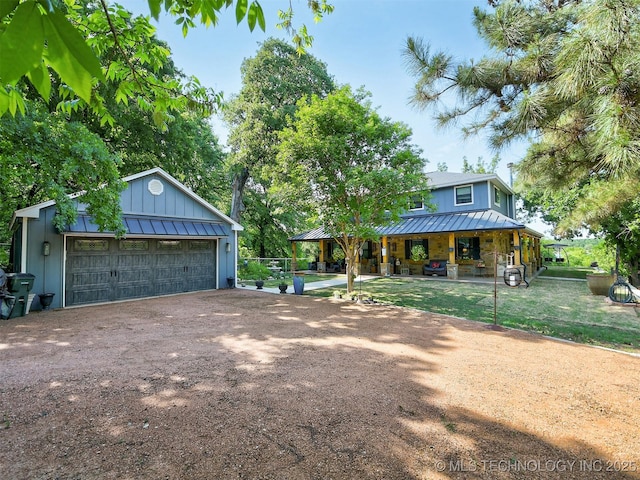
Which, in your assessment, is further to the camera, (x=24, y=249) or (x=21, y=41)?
(x=24, y=249)

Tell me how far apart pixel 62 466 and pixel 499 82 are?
6.18 meters

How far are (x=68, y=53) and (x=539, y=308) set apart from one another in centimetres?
1038

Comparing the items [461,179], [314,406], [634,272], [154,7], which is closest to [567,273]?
[634,272]

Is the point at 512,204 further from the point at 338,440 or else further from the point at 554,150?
the point at 338,440

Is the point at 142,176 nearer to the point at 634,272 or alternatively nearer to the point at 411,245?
the point at 411,245

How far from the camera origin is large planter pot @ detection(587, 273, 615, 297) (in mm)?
10023

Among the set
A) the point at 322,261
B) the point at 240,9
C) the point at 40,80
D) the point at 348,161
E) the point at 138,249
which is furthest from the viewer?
the point at 322,261

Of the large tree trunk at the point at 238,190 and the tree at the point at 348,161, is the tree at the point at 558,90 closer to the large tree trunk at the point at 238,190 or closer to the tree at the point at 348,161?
the tree at the point at 348,161

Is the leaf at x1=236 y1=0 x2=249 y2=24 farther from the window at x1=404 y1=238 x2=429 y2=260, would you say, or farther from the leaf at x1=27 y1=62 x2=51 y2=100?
the window at x1=404 y1=238 x2=429 y2=260

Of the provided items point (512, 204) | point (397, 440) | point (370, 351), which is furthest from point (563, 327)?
point (512, 204)

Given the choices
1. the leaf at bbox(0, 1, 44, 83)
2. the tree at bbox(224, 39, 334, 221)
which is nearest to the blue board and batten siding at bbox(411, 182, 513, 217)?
the tree at bbox(224, 39, 334, 221)

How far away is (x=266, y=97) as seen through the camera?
65.7 ft

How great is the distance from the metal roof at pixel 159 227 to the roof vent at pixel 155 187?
0.98m

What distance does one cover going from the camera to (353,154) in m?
9.60
